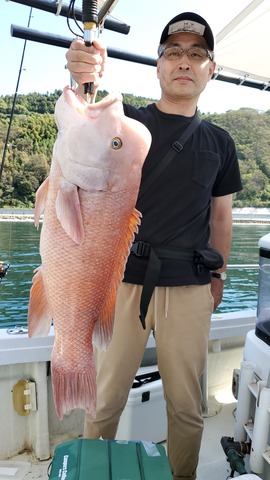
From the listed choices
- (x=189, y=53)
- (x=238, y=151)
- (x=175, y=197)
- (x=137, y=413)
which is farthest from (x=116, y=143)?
(x=238, y=151)

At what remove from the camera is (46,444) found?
3.04m

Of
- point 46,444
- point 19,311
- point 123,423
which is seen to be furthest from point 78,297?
point 19,311

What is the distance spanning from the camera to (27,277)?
23.3m

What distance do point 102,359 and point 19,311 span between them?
1486cm

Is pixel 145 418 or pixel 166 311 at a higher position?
pixel 166 311

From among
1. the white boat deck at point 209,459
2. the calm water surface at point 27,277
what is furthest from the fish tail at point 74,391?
the calm water surface at point 27,277

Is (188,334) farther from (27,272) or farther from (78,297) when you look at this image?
(27,272)

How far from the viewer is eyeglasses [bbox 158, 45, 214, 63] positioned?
2.14 meters

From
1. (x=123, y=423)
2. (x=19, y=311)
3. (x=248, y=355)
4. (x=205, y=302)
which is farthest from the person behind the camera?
(x=19, y=311)

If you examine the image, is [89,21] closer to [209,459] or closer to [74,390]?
[74,390]

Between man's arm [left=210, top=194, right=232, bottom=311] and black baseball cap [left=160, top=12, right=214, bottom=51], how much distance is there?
86 cm

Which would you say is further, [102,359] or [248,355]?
A: [248,355]

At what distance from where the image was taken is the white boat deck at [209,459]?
2.84 m

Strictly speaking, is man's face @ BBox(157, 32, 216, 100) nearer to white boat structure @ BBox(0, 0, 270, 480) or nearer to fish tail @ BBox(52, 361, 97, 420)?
white boat structure @ BBox(0, 0, 270, 480)
